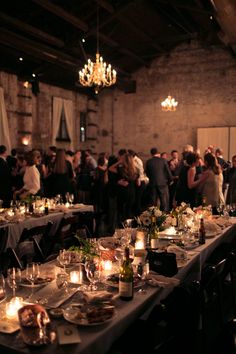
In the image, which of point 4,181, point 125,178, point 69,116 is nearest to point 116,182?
point 125,178

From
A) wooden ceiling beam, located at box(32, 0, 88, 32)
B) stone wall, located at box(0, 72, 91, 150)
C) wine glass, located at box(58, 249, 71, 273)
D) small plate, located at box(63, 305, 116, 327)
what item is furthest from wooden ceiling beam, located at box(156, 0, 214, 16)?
small plate, located at box(63, 305, 116, 327)

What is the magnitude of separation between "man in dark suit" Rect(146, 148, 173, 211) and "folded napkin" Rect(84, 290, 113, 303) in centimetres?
621

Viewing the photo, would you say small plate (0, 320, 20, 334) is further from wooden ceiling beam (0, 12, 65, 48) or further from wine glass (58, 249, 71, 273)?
wooden ceiling beam (0, 12, 65, 48)

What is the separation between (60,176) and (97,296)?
14.8ft

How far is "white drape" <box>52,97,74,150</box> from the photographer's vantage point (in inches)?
508

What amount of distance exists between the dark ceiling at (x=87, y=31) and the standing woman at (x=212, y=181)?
5.16 m

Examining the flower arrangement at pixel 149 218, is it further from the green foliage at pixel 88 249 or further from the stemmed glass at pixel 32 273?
the stemmed glass at pixel 32 273

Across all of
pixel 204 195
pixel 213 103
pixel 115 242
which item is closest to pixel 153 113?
pixel 213 103

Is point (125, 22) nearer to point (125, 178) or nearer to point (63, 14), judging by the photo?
point (63, 14)

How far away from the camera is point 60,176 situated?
259 inches

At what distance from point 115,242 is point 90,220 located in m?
1.78

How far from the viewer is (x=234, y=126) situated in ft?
42.6

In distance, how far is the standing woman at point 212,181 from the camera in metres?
5.61

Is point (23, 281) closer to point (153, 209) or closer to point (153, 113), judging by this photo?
point (153, 209)
